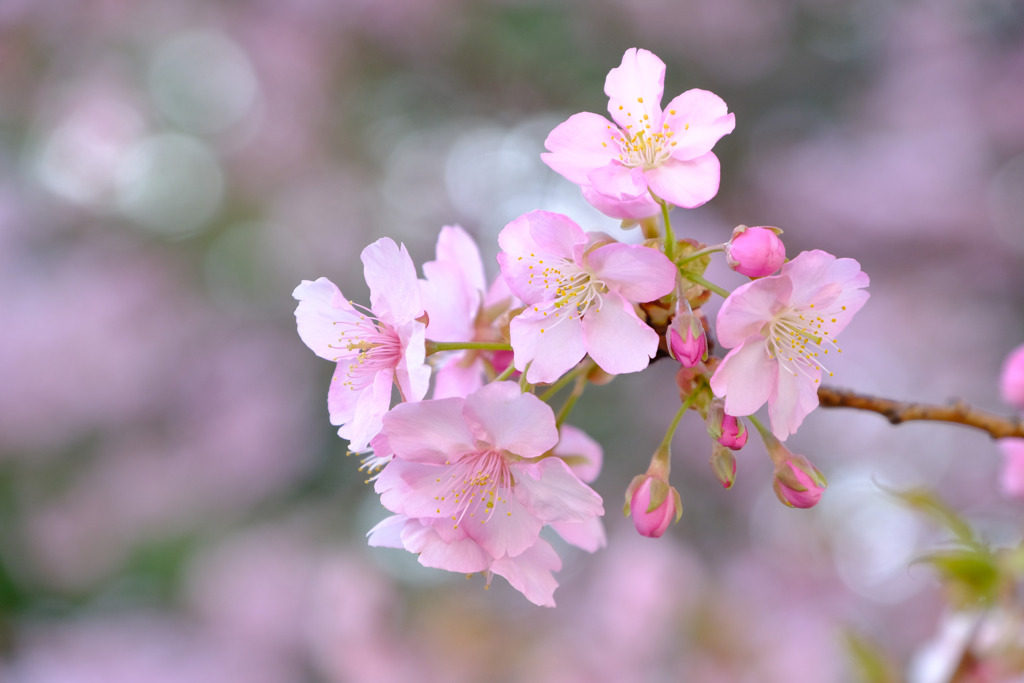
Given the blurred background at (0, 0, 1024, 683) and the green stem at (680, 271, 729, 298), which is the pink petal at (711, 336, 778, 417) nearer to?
the green stem at (680, 271, 729, 298)

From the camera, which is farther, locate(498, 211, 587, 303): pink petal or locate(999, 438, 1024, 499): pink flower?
locate(999, 438, 1024, 499): pink flower

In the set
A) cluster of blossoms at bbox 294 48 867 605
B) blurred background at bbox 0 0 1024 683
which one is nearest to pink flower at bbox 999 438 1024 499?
cluster of blossoms at bbox 294 48 867 605

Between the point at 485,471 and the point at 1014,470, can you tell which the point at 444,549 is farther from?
the point at 1014,470

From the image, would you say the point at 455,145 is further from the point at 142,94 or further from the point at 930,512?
the point at 930,512

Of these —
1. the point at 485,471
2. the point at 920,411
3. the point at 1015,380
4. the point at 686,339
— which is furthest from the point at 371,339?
the point at 1015,380

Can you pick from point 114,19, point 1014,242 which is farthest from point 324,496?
point 1014,242

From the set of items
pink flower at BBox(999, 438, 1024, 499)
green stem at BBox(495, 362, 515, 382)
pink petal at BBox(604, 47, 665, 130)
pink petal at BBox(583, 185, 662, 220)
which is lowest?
pink flower at BBox(999, 438, 1024, 499)

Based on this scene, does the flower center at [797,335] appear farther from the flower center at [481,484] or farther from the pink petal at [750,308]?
the flower center at [481,484]
